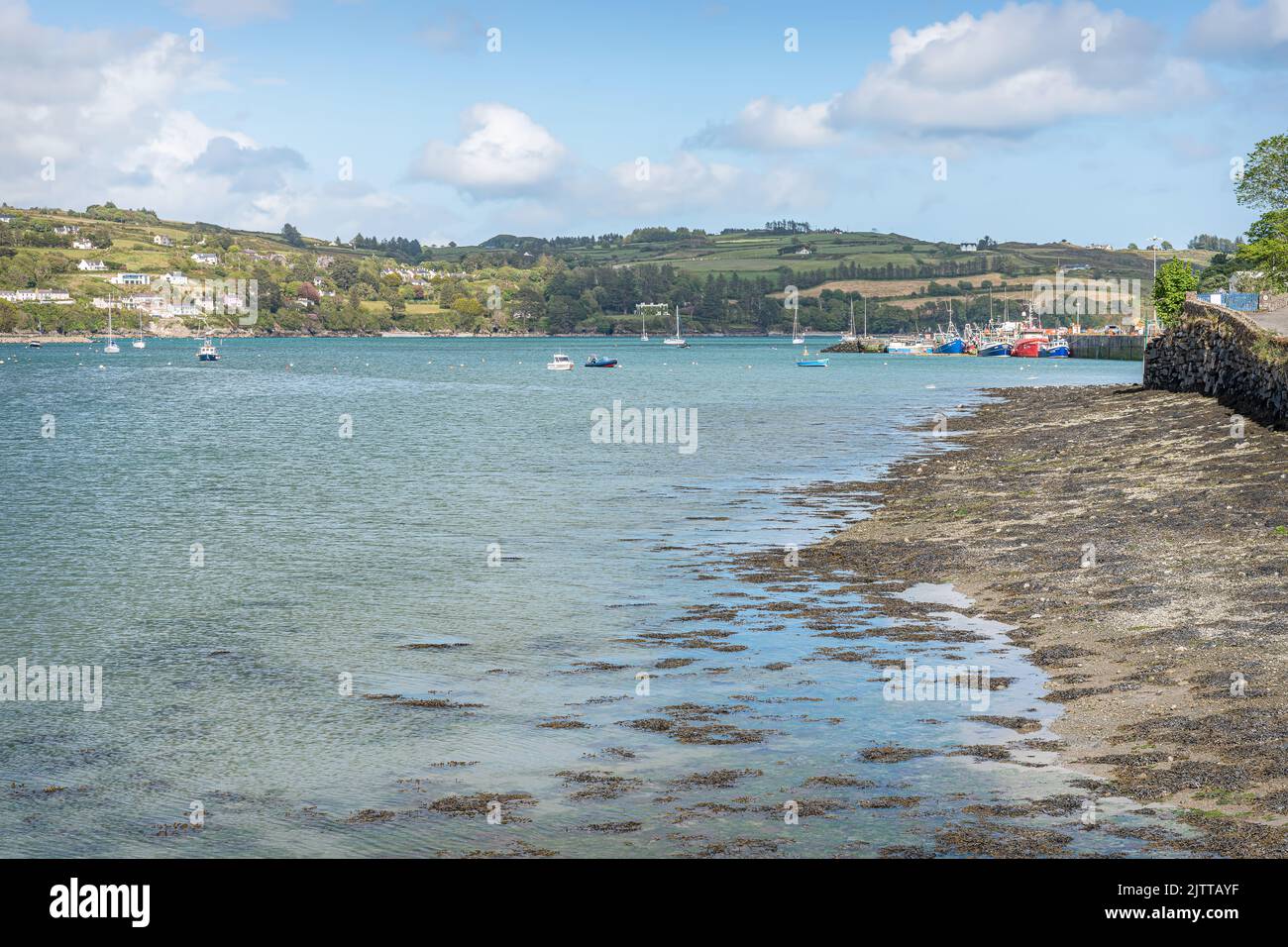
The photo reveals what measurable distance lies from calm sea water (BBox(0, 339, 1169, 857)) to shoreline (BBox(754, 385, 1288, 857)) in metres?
1.14

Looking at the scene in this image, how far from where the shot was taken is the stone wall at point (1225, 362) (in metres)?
39.8

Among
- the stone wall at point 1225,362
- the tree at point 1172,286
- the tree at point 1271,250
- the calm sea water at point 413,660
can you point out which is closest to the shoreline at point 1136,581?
the calm sea water at point 413,660

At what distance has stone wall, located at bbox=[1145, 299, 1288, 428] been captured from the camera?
131 ft

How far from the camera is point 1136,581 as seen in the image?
2280 centimetres

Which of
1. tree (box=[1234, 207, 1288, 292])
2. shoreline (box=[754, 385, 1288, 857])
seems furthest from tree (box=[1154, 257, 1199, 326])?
shoreline (box=[754, 385, 1288, 857])

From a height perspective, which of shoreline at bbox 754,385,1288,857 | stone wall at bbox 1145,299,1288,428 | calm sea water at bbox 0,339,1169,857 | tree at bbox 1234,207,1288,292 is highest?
tree at bbox 1234,207,1288,292

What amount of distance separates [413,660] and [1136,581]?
12695mm

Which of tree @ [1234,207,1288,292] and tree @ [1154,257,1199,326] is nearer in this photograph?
tree @ [1234,207,1288,292]

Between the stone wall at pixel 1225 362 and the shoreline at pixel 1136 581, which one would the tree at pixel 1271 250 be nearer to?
the stone wall at pixel 1225 362

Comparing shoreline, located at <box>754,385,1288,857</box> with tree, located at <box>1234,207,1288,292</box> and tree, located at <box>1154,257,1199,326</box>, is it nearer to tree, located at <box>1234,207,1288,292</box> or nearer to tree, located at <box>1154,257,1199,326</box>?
tree, located at <box>1234,207,1288,292</box>

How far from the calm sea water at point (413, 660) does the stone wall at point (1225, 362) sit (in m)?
13.5

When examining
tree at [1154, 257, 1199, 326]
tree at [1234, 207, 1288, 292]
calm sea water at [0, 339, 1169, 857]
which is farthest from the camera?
tree at [1154, 257, 1199, 326]
